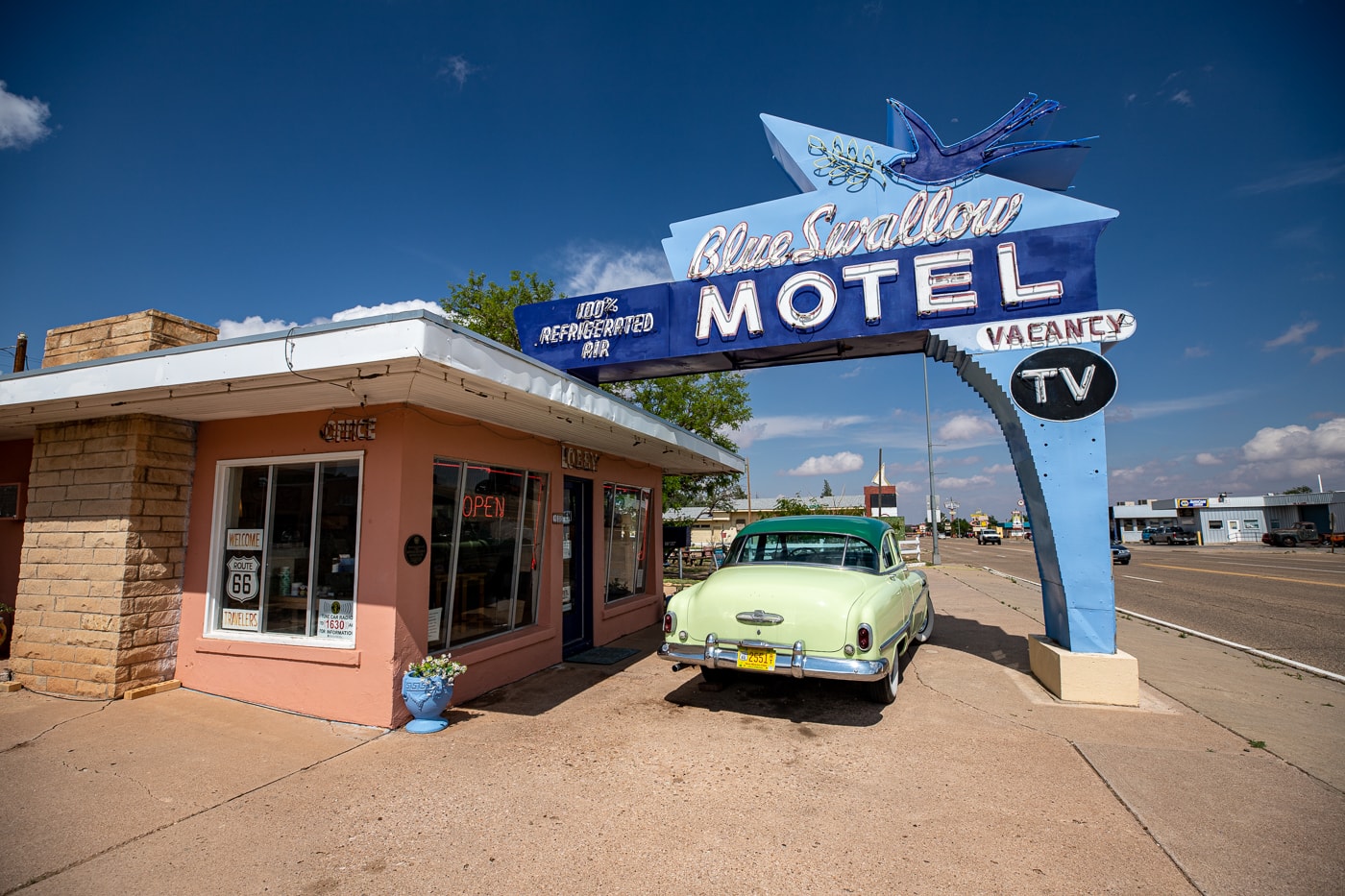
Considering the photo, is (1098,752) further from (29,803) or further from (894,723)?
(29,803)

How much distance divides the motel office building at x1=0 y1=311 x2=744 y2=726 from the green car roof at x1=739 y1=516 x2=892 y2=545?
70.1 inches

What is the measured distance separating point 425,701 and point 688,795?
2496mm

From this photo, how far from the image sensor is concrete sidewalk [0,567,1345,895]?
326 cm

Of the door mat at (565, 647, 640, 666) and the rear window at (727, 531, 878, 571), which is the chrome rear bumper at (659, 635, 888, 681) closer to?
the rear window at (727, 531, 878, 571)

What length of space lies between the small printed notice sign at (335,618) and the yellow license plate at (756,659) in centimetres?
350

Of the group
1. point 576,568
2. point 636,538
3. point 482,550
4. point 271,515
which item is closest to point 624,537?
point 636,538

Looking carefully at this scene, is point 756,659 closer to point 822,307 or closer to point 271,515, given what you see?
point 822,307

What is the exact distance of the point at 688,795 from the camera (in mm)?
4207

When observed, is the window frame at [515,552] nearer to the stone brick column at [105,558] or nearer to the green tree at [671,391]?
the stone brick column at [105,558]

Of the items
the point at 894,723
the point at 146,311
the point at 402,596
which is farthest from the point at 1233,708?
the point at 146,311

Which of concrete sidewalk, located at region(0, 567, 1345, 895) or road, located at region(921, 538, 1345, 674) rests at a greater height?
concrete sidewalk, located at region(0, 567, 1345, 895)

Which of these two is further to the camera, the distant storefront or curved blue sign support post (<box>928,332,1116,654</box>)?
the distant storefront

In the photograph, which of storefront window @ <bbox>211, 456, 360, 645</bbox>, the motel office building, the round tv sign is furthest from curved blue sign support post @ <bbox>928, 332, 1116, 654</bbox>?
storefront window @ <bbox>211, 456, 360, 645</bbox>

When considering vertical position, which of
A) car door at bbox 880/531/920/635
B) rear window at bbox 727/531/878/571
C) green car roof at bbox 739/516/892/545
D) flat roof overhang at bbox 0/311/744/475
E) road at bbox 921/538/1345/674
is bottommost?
road at bbox 921/538/1345/674
